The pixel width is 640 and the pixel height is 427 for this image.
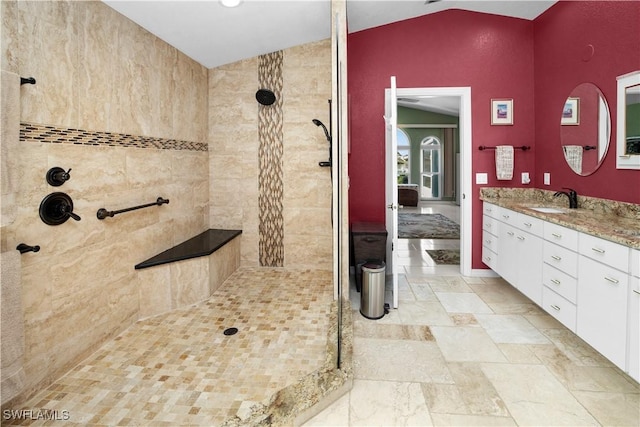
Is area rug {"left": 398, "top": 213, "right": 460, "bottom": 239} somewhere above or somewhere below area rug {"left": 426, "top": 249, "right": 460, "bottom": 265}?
above

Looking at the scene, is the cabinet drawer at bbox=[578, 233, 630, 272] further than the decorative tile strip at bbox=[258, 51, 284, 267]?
No

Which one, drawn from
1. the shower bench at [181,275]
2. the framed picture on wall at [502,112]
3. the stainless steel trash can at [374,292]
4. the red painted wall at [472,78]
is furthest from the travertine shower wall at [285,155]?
the framed picture on wall at [502,112]

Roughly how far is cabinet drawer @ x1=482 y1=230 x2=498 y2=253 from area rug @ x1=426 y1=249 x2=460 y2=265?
68 cm

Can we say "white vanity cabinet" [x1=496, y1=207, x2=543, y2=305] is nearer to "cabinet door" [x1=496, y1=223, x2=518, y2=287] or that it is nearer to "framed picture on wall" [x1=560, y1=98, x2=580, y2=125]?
"cabinet door" [x1=496, y1=223, x2=518, y2=287]

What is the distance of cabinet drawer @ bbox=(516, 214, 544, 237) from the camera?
2.62m

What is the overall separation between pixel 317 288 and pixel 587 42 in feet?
10.4

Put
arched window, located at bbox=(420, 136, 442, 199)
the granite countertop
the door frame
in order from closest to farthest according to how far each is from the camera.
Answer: the granite countertop, the door frame, arched window, located at bbox=(420, 136, 442, 199)

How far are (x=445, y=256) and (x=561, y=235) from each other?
244cm

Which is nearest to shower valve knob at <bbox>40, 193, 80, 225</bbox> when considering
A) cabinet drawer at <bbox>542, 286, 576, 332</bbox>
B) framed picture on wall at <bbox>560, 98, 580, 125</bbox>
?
cabinet drawer at <bbox>542, 286, 576, 332</bbox>

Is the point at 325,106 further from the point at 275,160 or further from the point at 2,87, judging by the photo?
the point at 2,87

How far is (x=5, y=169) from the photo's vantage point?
5.16ft

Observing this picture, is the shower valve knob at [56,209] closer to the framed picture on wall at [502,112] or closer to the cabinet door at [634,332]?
the cabinet door at [634,332]

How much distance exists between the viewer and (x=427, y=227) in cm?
703

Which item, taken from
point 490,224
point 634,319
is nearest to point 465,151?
point 490,224
